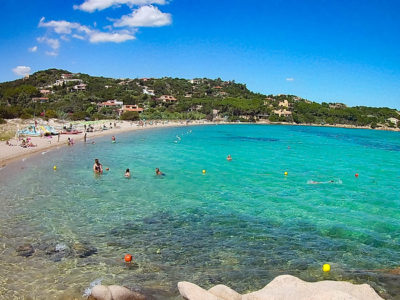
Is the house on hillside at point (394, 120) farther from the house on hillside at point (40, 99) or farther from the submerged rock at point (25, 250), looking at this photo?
the submerged rock at point (25, 250)

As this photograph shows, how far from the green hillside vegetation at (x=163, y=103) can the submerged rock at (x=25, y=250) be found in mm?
64771

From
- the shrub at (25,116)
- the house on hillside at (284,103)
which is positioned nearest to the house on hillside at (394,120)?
the house on hillside at (284,103)

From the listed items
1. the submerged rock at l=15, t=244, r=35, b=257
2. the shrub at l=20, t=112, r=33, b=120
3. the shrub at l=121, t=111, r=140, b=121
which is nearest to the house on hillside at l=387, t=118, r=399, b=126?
the shrub at l=121, t=111, r=140, b=121

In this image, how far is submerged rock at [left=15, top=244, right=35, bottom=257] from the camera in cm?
1024

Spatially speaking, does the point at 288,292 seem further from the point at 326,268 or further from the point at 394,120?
the point at 394,120

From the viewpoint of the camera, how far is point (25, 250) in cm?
1048

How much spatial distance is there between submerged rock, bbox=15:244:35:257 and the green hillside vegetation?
64.8 m

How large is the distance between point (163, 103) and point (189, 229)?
381ft

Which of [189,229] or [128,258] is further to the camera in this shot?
[189,229]

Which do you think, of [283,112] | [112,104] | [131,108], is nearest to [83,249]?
[131,108]

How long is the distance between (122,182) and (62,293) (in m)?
13.6

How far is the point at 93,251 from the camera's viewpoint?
10.8 metres

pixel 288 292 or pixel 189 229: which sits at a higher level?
pixel 288 292

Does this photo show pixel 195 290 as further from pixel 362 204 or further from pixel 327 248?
pixel 362 204
